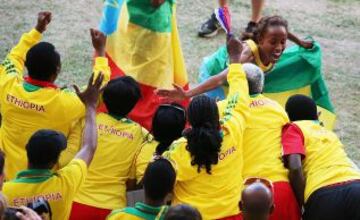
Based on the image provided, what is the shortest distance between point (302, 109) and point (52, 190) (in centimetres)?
172

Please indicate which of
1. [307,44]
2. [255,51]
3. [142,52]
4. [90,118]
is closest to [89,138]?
[90,118]

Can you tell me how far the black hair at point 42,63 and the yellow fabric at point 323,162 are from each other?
145 centimetres

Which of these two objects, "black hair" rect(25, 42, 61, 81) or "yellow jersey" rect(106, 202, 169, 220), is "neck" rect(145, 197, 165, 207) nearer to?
"yellow jersey" rect(106, 202, 169, 220)

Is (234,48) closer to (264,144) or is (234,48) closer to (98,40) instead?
(264,144)

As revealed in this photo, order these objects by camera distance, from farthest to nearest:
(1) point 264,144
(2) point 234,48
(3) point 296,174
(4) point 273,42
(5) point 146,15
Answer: (4) point 273,42 < (5) point 146,15 < (2) point 234,48 < (1) point 264,144 < (3) point 296,174

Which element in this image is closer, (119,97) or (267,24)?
(119,97)

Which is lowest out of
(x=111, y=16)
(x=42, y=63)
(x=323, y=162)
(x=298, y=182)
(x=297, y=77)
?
(x=298, y=182)

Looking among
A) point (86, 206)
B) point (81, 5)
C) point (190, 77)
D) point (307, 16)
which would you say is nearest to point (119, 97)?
point (86, 206)

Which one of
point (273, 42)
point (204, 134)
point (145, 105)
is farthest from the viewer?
point (273, 42)

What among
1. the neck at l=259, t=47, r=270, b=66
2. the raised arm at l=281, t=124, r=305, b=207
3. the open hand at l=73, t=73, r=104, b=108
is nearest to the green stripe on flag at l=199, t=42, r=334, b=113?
the neck at l=259, t=47, r=270, b=66

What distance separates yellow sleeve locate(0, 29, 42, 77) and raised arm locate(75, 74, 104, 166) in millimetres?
632

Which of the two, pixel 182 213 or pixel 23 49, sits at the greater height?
pixel 23 49

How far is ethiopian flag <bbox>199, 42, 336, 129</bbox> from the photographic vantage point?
557 cm

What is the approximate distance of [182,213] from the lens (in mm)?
3158
